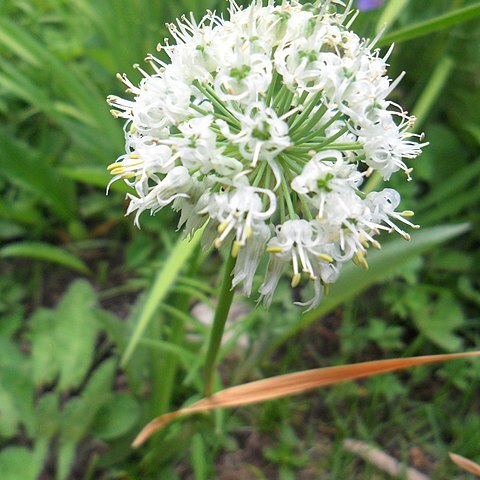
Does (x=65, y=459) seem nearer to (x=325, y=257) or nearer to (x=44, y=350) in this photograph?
(x=44, y=350)

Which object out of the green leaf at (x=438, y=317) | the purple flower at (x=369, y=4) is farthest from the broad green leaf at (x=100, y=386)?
the purple flower at (x=369, y=4)

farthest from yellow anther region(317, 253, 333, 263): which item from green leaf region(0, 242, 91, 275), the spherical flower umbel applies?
green leaf region(0, 242, 91, 275)

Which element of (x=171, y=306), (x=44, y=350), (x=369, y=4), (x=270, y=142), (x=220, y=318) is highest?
(x=369, y=4)

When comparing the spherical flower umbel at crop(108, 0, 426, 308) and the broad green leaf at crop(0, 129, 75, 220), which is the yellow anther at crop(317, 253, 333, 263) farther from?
the broad green leaf at crop(0, 129, 75, 220)

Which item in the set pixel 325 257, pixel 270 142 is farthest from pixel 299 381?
pixel 270 142

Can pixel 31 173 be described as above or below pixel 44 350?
above

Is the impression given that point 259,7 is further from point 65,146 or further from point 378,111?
point 65,146

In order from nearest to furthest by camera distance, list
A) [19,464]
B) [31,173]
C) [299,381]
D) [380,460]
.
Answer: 1. [299,381]
2. [19,464]
3. [380,460]
4. [31,173]

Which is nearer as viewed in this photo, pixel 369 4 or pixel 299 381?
pixel 299 381

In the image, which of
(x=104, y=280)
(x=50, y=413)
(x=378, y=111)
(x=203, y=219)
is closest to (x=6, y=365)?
(x=50, y=413)
